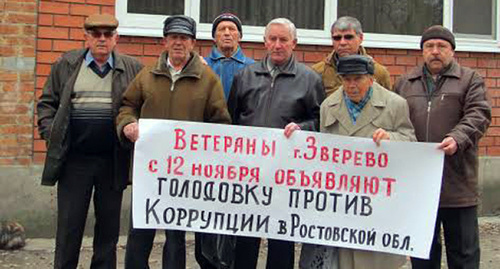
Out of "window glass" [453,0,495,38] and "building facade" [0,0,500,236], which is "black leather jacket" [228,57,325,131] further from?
"window glass" [453,0,495,38]

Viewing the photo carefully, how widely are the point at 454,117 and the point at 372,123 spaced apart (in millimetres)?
649

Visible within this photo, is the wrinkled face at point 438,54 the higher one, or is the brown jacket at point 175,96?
the wrinkled face at point 438,54

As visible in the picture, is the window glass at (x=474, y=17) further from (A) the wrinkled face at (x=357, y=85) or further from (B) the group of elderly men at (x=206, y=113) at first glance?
(A) the wrinkled face at (x=357, y=85)

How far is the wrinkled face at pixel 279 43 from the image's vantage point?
12.6 ft

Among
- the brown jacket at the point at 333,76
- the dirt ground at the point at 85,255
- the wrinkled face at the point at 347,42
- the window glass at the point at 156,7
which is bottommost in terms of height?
the dirt ground at the point at 85,255

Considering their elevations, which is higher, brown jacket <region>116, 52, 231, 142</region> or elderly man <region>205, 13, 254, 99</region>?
elderly man <region>205, 13, 254, 99</region>

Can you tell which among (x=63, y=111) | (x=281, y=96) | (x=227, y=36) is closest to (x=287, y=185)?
(x=281, y=96)

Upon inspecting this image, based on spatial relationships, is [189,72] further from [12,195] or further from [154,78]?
[12,195]

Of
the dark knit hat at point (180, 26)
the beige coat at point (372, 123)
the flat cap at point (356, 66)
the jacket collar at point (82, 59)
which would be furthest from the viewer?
the jacket collar at point (82, 59)

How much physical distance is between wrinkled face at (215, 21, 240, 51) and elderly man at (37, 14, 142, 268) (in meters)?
0.66

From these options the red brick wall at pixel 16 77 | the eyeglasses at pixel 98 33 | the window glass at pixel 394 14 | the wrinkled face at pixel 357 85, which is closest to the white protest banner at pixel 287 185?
the wrinkled face at pixel 357 85

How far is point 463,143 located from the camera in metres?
3.65

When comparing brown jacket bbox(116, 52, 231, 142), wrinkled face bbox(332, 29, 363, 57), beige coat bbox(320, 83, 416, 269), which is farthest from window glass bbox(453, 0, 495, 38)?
brown jacket bbox(116, 52, 231, 142)

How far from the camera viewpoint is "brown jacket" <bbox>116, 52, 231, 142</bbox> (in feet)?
12.6
